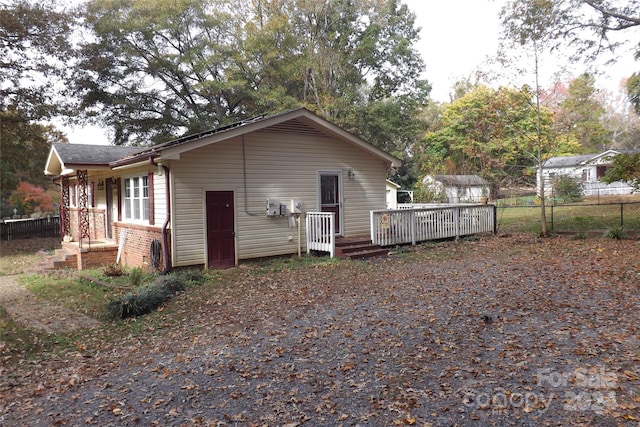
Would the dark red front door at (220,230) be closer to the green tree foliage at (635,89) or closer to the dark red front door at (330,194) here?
the dark red front door at (330,194)

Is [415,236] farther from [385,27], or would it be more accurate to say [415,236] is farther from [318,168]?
[385,27]

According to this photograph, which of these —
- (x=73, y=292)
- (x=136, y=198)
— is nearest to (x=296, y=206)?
(x=136, y=198)

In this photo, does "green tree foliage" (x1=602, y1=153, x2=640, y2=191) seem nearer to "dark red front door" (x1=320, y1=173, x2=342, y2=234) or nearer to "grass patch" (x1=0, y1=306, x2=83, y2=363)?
"dark red front door" (x1=320, y1=173, x2=342, y2=234)

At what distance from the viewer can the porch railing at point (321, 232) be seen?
11.3 metres

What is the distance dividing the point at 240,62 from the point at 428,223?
1763cm

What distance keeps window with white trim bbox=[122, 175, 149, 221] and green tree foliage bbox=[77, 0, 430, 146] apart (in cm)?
1304

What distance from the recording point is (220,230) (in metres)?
10.7

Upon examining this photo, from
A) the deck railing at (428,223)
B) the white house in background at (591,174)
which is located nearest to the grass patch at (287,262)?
the deck railing at (428,223)

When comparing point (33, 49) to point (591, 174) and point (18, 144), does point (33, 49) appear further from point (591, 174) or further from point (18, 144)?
point (591, 174)

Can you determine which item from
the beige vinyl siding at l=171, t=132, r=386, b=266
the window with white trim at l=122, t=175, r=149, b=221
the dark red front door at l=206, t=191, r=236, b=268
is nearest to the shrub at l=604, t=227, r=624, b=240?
the beige vinyl siding at l=171, t=132, r=386, b=266

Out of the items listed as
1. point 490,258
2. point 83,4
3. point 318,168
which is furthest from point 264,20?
point 490,258

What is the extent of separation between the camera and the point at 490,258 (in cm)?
1045

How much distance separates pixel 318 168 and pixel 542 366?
30.1ft

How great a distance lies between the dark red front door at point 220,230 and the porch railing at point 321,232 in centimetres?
236
